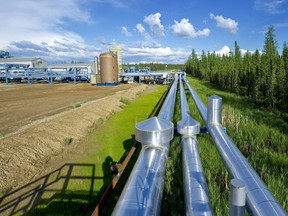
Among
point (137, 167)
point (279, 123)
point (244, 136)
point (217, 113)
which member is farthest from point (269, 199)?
point (279, 123)

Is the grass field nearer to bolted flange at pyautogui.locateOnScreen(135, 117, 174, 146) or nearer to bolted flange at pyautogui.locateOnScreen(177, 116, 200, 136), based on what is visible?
bolted flange at pyautogui.locateOnScreen(177, 116, 200, 136)

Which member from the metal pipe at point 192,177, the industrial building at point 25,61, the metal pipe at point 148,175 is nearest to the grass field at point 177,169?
the metal pipe at point 192,177

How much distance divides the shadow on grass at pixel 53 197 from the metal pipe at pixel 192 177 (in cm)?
208

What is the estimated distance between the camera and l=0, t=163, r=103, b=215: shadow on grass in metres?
4.30

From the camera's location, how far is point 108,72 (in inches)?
1250

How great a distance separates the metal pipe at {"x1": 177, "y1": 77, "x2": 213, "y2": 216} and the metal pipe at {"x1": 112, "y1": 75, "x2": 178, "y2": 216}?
0.93ft

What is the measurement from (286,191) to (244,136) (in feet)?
13.3

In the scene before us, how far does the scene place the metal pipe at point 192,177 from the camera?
223 centimetres

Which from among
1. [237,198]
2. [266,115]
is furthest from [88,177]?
[266,115]

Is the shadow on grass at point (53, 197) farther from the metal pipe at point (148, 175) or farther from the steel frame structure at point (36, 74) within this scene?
the steel frame structure at point (36, 74)

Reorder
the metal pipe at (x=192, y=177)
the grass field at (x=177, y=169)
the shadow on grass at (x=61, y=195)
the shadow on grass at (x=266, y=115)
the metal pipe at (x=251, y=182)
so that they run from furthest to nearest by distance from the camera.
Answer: the shadow on grass at (x=266, y=115) < the shadow on grass at (x=61, y=195) < the grass field at (x=177, y=169) < the metal pipe at (x=192, y=177) < the metal pipe at (x=251, y=182)

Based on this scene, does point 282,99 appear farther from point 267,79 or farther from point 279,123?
point 279,123

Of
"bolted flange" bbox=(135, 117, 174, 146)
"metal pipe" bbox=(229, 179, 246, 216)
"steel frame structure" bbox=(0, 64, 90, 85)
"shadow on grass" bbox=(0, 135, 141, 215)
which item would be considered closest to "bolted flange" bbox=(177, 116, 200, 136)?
"bolted flange" bbox=(135, 117, 174, 146)

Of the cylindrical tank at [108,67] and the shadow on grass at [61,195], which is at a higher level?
the cylindrical tank at [108,67]
